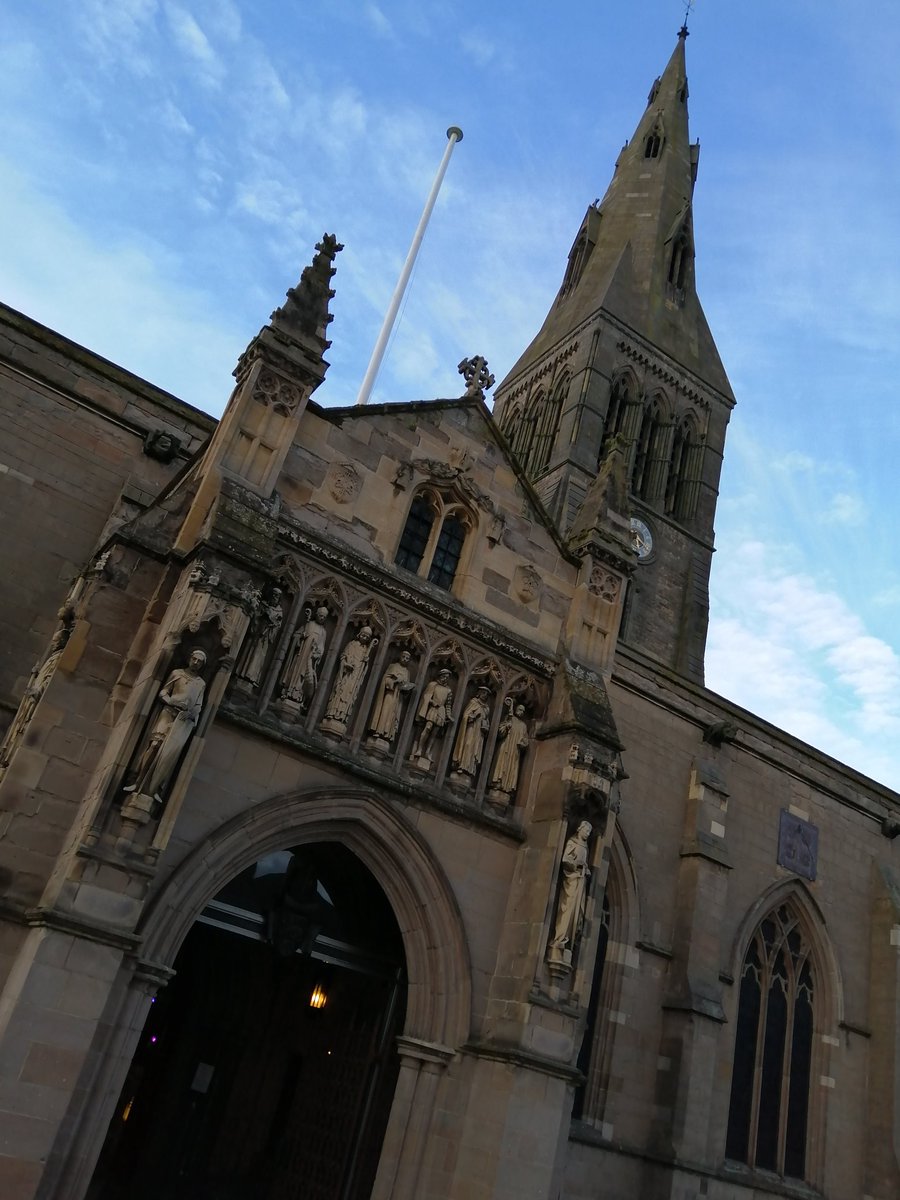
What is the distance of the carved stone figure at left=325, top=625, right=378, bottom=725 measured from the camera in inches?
391

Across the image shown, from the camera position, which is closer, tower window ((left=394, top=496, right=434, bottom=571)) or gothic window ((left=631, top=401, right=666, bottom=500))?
tower window ((left=394, top=496, right=434, bottom=571))

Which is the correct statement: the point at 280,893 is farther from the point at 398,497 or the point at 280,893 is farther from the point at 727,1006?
the point at 727,1006

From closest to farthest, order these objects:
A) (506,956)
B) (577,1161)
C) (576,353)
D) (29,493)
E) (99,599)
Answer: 1. (99,599)
2. (506,956)
3. (29,493)
4. (577,1161)
5. (576,353)

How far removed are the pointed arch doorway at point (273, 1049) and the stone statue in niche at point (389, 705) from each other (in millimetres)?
1236

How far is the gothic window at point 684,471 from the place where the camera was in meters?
36.1

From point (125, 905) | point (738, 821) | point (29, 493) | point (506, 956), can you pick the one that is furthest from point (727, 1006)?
point (29, 493)

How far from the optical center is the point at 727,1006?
14.8 meters

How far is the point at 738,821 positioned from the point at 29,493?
1218 centimetres

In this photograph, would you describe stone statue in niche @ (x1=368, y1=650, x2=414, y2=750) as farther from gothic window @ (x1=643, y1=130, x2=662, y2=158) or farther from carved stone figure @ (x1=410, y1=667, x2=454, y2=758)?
gothic window @ (x1=643, y1=130, x2=662, y2=158)

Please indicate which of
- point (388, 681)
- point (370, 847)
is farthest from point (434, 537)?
point (370, 847)

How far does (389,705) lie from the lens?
10.3 metres

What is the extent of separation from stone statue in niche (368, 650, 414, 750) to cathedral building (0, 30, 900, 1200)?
1.4 inches

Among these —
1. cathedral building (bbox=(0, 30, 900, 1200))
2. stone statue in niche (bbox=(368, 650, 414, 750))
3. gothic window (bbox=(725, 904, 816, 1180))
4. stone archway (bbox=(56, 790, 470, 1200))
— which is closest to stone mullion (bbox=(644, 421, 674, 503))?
cathedral building (bbox=(0, 30, 900, 1200))

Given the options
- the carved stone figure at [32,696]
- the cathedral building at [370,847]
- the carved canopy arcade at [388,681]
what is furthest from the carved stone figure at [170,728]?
the carved stone figure at [32,696]
